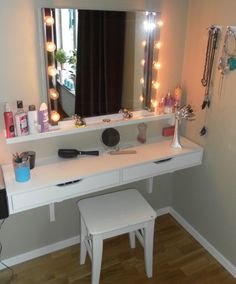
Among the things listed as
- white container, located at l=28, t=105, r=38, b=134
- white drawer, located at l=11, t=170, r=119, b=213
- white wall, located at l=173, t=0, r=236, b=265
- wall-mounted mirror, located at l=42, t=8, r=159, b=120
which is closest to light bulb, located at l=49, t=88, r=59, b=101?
wall-mounted mirror, located at l=42, t=8, r=159, b=120

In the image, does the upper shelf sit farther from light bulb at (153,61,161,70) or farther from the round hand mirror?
light bulb at (153,61,161,70)

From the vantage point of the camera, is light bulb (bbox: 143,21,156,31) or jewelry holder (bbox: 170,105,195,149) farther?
jewelry holder (bbox: 170,105,195,149)

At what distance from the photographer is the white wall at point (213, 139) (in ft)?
5.90

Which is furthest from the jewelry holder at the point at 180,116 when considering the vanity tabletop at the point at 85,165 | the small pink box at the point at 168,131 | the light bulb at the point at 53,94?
the light bulb at the point at 53,94

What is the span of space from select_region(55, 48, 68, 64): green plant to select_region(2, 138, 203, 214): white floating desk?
0.60 m

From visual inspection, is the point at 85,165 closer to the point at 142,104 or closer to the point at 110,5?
the point at 142,104

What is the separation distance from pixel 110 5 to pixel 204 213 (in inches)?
61.6

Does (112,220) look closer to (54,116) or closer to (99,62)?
(54,116)

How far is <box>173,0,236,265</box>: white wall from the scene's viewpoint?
5.90 feet

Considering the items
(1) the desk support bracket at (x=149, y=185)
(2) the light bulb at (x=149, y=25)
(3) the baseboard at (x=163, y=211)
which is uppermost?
(2) the light bulb at (x=149, y=25)

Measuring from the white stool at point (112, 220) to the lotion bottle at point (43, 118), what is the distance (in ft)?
1.79

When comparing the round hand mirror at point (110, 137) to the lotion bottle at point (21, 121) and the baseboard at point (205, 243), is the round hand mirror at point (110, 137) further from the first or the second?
the baseboard at point (205, 243)

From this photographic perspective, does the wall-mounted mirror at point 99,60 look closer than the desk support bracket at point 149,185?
Yes

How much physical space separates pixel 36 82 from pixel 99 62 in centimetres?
40
